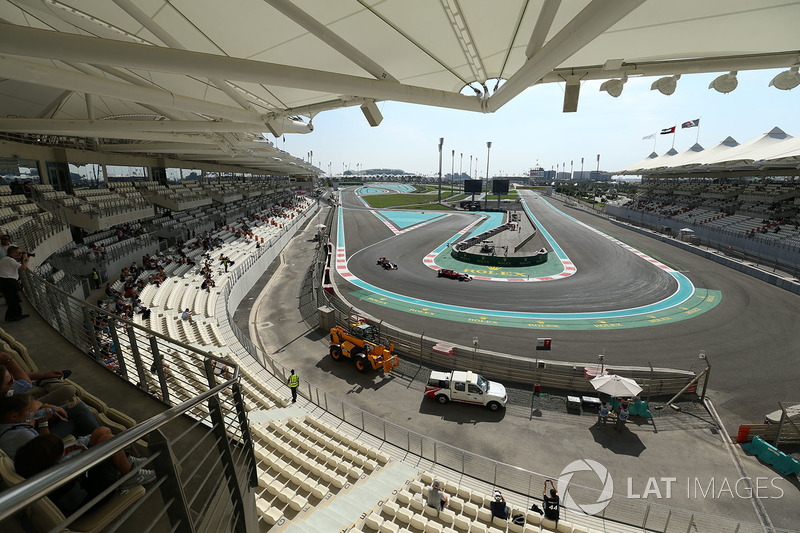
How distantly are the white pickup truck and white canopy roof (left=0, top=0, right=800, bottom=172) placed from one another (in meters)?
8.70

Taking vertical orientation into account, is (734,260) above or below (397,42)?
below

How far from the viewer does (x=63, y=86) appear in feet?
26.6

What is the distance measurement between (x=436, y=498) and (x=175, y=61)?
9.49 metres

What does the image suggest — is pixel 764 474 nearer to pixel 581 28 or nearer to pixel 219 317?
pixel 581 28

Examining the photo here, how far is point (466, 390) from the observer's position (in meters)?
12.1

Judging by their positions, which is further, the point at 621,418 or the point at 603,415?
the point at 603,415

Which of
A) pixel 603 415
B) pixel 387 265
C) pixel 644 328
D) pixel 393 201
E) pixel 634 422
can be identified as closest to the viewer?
pixel 603 415

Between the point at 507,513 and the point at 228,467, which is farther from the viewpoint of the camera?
the point at 507,513

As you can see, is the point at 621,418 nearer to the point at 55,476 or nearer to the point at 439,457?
the point at 439,457

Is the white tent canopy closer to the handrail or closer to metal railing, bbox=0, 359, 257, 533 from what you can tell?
metal railing, bbox=0, 359, 257, 533

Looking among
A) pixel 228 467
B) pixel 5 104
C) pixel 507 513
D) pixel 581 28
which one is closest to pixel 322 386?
pixel 507 513

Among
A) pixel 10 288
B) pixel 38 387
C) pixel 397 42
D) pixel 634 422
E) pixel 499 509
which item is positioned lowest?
pixel 634 422

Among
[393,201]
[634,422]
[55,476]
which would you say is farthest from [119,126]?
[393,201]

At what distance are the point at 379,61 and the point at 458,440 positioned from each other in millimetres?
10550
